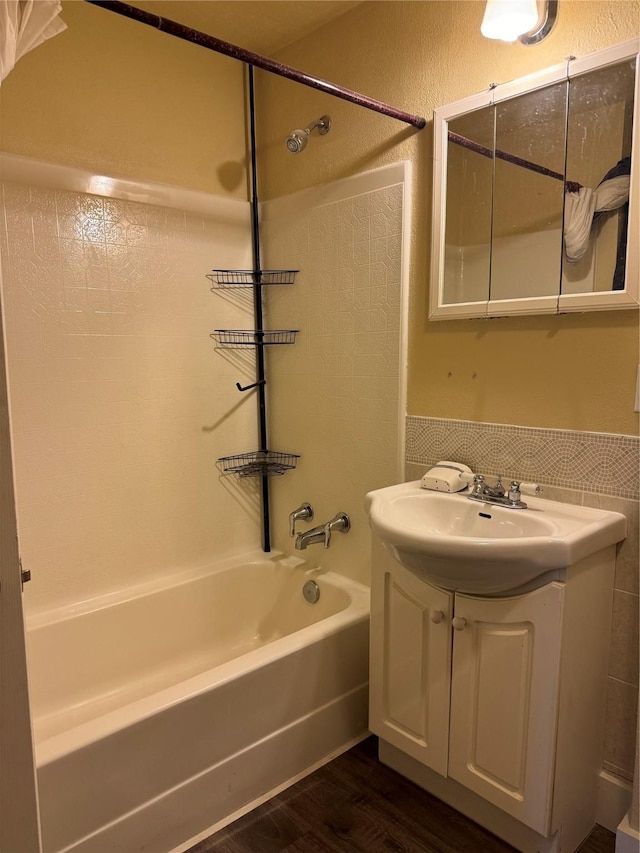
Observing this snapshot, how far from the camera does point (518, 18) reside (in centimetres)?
148

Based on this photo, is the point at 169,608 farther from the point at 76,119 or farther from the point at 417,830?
the point at 76,119

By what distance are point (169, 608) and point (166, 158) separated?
5.99 feet

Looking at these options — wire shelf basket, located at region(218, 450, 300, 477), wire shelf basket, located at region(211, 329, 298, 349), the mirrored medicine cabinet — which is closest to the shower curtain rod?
the mirrored medicine cabinet

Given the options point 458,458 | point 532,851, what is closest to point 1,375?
point 458,458

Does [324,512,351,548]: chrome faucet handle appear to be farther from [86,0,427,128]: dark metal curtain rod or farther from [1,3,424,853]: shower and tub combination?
[86,0,427,128]: dark metal curtain rod

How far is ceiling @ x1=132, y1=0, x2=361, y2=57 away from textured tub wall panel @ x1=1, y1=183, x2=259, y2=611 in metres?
0.66

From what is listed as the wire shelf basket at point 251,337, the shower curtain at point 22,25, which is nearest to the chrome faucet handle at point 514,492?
the wire shelf basket at point 251,337

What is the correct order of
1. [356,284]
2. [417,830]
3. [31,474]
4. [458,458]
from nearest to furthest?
[417,830] → [458,458] → [31,474] → [356,284]

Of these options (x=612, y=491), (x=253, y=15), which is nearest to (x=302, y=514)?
(x=612, y=491)

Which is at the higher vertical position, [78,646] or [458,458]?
[458,458]

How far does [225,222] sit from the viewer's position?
242cm

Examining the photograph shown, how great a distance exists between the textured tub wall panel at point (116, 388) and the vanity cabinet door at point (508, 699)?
133cm

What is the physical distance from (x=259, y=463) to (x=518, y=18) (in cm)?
187

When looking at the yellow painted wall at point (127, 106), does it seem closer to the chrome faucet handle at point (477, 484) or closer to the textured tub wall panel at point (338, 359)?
the textured tub wall panel at point (338, 359)
